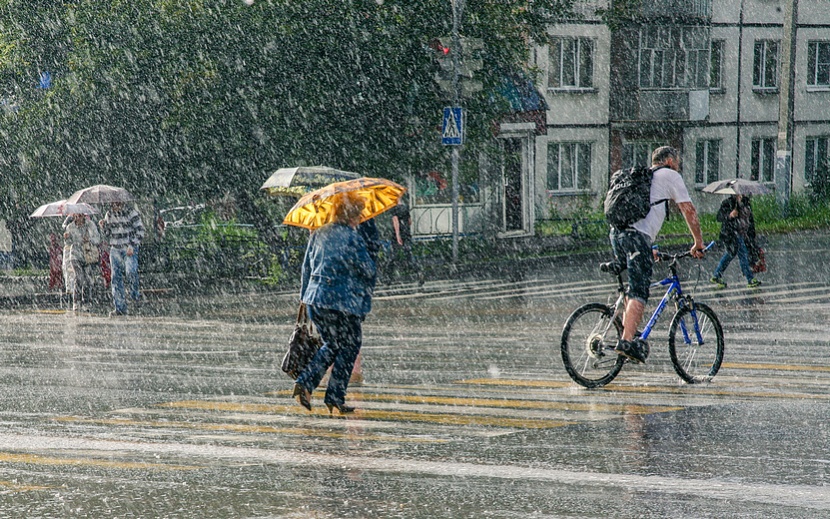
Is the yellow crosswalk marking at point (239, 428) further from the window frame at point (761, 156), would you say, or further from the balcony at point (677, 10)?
the window frame at point (761, 156)

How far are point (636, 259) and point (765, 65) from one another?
4155cm

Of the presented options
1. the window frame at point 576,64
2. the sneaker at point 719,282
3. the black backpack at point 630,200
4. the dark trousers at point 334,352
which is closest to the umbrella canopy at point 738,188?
the sneaker at point 719,282

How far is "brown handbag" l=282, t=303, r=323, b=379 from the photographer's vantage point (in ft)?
35.0

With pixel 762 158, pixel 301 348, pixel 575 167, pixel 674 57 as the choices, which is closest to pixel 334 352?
pixel 301 348

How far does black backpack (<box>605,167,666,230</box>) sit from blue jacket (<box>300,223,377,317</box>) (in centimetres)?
222

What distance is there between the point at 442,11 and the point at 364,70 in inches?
81.4

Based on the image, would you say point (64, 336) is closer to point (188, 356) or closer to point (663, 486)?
point (188, 356)

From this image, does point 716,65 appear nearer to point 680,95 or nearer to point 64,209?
point 680,95

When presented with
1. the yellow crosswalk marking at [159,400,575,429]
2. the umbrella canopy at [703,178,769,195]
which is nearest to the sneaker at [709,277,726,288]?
the umbrella canopy at [703,178,769,195]

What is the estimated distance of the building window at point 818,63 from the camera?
52.5m

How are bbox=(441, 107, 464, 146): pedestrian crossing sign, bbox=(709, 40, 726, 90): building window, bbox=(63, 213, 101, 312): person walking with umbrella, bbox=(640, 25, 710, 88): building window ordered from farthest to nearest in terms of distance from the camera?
1. bbox=(709, 40, 726, 90): building window
2. bbox=(640, 25, 710, 88): building window
3. bbox=(441, 107, 464, 146): pedestrian crossing sign
4. bbox=(63, 213, 101, 312): person walking with umbrella

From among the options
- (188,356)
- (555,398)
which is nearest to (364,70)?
(188,356)

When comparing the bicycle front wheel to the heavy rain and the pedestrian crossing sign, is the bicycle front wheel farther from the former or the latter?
the pedestrian crossing sign

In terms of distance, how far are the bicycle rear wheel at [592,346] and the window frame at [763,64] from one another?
40.8 meters
